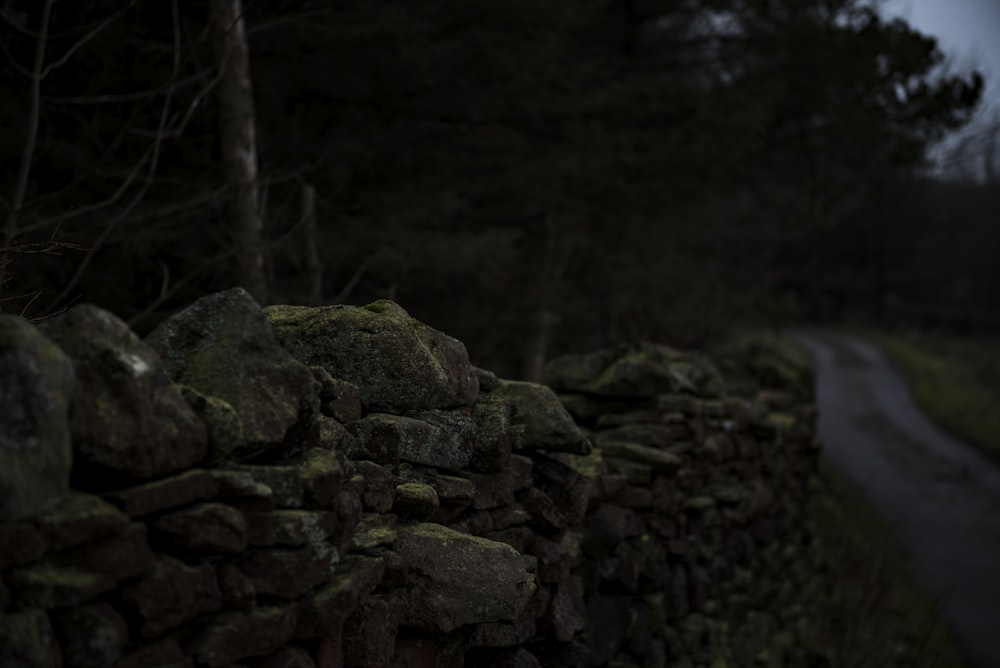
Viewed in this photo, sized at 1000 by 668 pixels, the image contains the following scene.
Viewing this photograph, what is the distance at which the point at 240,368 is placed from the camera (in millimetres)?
2492

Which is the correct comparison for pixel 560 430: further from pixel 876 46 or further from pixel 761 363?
pixel 876 46

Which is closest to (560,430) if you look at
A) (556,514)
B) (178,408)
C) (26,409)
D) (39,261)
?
(556,514)

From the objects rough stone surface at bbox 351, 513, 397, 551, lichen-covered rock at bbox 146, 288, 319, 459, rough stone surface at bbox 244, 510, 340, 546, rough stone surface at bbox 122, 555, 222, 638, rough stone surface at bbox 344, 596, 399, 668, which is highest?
lichen-covered rock at bbox 146, 288, 319, 459

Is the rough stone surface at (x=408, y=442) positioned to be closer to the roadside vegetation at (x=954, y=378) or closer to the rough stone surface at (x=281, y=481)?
the rough stone surface at (x=281, y=481)

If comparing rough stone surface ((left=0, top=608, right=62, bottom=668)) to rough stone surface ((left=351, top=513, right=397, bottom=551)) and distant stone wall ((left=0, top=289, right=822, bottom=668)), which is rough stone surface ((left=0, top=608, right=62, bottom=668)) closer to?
distant stone wall ((left=0, top=289, right=822, bottom=668))

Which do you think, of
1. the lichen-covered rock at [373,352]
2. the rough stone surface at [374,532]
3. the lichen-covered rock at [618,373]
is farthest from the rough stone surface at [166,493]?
the lichen-covered rock at [618,373]

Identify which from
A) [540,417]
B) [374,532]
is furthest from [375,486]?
[540,417]

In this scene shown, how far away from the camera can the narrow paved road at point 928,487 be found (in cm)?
1038

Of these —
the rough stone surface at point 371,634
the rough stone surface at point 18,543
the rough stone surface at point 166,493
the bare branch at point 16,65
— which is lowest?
the rough stone surface at point 371,634

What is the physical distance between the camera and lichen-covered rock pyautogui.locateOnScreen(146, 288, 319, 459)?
2404mm

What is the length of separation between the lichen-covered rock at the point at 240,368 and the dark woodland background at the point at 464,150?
4.31ft

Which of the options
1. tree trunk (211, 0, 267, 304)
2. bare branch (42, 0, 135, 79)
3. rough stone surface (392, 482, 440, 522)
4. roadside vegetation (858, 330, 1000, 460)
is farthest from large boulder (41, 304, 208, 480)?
roadside vegetation (858, 330, 1000, 460)

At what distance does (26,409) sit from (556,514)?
2.33m

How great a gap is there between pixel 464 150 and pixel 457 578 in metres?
7.42
